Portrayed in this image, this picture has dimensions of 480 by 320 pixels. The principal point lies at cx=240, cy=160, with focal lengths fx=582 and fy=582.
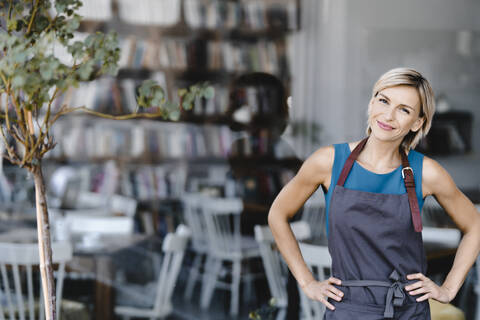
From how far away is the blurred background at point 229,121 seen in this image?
13.5 feet

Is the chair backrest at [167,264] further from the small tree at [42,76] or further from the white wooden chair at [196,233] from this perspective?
the small tree at [42,76]

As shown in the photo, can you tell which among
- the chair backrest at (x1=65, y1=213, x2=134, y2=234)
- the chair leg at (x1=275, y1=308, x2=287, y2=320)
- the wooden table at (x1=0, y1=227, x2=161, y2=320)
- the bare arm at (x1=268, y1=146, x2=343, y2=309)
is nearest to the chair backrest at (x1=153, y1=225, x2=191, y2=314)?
the wooden table at (x1=0, y1=227, x2=161, y2=320)

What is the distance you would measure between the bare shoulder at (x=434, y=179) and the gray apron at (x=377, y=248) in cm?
6

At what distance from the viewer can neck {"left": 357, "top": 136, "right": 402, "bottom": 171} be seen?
1812 mm

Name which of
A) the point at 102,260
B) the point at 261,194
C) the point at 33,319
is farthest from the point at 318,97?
the point at 33,319

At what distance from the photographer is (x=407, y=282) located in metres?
1.78

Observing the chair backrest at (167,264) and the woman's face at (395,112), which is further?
the chair backrest at (167,264)

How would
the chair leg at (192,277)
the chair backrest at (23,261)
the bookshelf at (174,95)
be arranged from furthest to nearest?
the bookshelf at (174,95) < the chair leg at (192,277) < the chair backrest at (23,261)

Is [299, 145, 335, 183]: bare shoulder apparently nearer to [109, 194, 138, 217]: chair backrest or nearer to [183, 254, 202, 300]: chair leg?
[183, 254, 202, 300]: chair leg

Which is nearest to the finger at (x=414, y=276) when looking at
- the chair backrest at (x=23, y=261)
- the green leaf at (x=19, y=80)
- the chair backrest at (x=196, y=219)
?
the green leaf at (x=19, y=80)

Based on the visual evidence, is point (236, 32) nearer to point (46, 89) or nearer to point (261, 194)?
point (261, 194)

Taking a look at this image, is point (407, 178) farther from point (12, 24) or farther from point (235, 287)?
point (235, 287)

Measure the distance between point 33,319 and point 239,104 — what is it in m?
2.17

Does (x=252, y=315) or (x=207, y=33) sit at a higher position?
(x=207, y=33)
